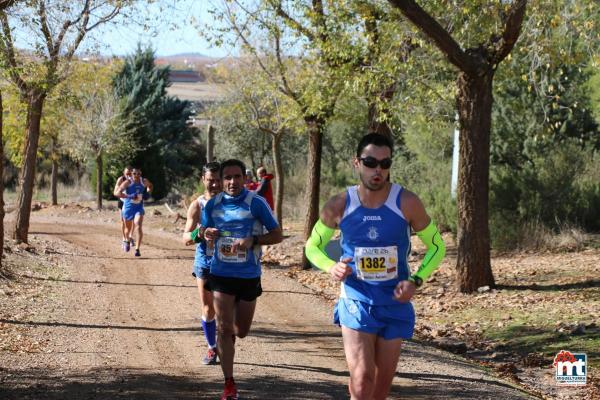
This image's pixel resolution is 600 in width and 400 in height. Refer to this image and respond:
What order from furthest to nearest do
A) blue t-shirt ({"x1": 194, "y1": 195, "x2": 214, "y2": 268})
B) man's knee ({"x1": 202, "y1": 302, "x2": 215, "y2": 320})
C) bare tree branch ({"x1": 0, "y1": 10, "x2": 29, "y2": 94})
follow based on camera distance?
1. bare tree branch ({"x1": 0, "y1": 10, "x2": 29, "y2": 94})
2. man's knee ({"x1": 202, "y1": 302, "x2": 215, "y2": 320})
3. blue t-shirt ({"x1": 194, "y1": 195, "x2": 214, "y2": 268})

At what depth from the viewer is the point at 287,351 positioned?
10.1 metres

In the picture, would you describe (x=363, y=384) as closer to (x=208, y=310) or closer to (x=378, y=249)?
(x=378, y=249)

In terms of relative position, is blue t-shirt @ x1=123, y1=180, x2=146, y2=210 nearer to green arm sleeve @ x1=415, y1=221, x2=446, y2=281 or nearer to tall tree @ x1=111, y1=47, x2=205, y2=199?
green arm sleeve @ x1=415, y1=221, x2=446, y2=281

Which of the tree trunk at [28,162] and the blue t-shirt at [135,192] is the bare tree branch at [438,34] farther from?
the tree trunk at [28,162]

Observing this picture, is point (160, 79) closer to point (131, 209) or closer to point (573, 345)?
point (131, 209)

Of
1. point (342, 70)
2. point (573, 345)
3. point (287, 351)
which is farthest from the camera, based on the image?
point (342, 70)

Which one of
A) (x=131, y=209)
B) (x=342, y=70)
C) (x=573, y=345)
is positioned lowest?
(x=573, y=345)

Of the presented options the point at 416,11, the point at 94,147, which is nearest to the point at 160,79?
A: the point at 94,147

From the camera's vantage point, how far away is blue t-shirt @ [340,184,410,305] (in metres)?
5.71

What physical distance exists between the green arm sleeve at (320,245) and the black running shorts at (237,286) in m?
1.65

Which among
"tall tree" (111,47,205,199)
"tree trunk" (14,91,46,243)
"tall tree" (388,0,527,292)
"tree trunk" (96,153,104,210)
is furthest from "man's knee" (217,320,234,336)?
"tall tree" (111,47,205,199)

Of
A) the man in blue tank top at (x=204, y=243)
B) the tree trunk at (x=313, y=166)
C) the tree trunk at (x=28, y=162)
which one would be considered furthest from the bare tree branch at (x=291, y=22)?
the man in blue tank top at (x=204, y=243)

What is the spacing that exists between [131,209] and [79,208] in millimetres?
14237

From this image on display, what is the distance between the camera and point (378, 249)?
5699 millimetres
